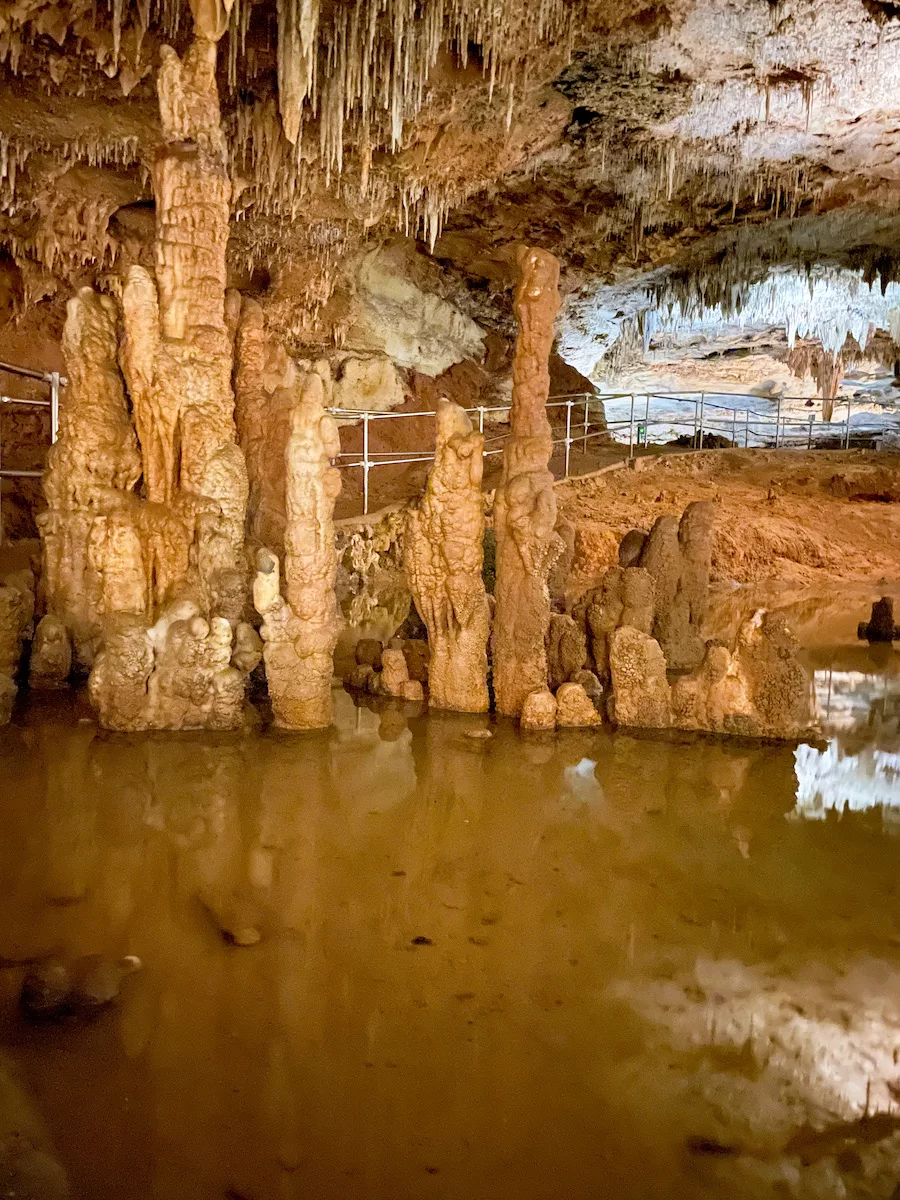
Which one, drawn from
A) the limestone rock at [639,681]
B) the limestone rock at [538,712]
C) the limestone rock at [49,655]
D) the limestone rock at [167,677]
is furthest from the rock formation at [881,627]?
the limestone rock at [49,655]

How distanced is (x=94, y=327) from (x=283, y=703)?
110 inches

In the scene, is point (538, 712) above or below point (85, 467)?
Result: below

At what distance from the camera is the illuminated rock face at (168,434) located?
18.7 feet

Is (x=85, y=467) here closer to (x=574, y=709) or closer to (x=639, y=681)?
(x=574, y=709)

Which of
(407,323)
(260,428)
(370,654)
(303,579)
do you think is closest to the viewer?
(303,579)

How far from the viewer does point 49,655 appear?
6055 millimetres

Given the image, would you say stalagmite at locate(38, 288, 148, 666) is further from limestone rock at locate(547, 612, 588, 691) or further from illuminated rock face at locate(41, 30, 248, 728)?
limestone rock at locate(547, 612, 588, 691)

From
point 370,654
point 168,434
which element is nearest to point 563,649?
point 370,654

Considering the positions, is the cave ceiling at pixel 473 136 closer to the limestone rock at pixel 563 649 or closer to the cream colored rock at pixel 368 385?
the cream colored rock at pixel 368 385

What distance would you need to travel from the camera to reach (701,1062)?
254 cm

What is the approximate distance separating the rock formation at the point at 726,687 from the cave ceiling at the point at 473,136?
4.78 meters

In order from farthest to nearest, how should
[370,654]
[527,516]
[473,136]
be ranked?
[473,136] → [370,654] → [527,516]

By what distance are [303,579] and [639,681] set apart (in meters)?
2.20

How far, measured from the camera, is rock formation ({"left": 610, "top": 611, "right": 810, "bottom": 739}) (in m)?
5.61
